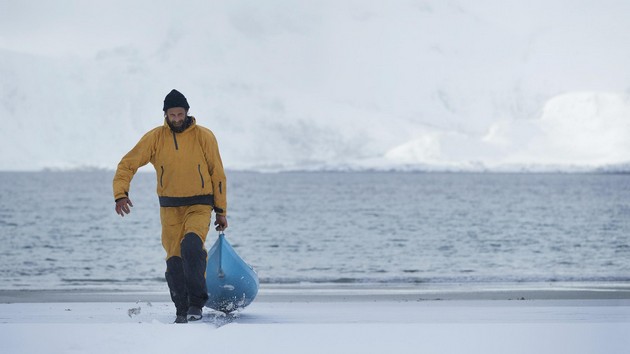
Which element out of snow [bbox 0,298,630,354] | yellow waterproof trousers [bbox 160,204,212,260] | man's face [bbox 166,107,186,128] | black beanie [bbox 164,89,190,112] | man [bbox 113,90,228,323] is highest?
black beanie [bbox 164,89,190,112]

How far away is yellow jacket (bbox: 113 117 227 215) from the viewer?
658 centimetres

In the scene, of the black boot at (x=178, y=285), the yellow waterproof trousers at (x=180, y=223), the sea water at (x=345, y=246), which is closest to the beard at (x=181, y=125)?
the yellow waterproof trousers at (x=180, y=223)

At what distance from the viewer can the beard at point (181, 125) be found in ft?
21.6

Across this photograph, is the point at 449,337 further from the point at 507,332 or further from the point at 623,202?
the point at 623,202

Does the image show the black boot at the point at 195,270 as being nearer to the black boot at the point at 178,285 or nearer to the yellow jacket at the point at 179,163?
the black boot at the point at 178,285

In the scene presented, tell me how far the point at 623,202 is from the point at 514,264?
138 ft

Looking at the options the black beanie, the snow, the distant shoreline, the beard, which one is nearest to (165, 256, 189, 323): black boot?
the beard

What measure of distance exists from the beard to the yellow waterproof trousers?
1.53 feet

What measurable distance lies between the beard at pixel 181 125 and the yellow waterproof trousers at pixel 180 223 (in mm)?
466

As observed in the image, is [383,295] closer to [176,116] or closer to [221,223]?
[221,223]

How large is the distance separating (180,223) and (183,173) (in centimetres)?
35

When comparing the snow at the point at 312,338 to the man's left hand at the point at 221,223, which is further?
the man's left hand at the point at 221,223

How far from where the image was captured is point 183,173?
6.59 metres

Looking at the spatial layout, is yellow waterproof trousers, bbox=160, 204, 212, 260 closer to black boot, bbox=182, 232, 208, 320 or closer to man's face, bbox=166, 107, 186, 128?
black boot, bbox=182, 232, 208, 320
